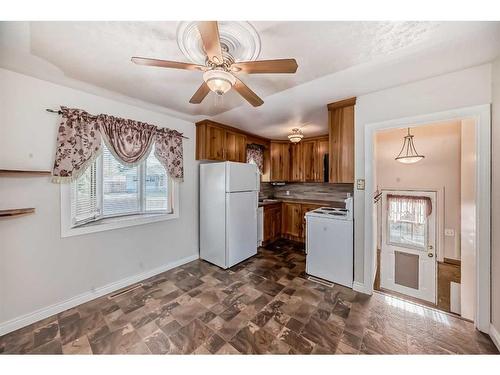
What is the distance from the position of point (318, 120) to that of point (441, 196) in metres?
2.68

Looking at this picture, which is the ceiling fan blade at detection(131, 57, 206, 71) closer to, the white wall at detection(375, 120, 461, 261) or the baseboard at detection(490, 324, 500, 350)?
the baseboard at detection(490, 324, 500, 350)

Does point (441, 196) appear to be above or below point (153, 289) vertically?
above

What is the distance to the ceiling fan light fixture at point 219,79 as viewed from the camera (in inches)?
49.3

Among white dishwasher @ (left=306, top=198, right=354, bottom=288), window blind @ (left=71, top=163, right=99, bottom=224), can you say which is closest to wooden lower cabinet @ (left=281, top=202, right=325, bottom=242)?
white dishwasher @ (left=306, top=198, right=354, bottom=288)

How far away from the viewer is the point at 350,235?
2363mm

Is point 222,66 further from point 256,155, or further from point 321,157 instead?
point 321,157

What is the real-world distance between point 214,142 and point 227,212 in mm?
1240

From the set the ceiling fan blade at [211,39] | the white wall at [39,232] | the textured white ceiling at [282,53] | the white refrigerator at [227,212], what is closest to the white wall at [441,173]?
the textured white ceiling at [282,53]

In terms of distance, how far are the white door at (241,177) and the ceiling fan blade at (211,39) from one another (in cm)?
178

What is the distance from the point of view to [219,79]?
1265mm

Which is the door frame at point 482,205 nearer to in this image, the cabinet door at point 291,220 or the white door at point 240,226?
the white door at point 240,226

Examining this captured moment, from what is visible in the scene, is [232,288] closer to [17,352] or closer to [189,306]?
[189,306]

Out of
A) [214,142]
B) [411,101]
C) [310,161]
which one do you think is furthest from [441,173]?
[214,142]
